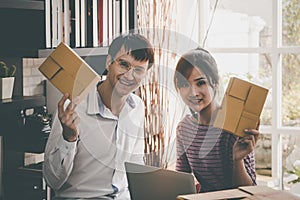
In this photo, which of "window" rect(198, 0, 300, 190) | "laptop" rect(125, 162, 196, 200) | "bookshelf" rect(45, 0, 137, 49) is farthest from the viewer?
"window" rect(198, 0, 300, 190)

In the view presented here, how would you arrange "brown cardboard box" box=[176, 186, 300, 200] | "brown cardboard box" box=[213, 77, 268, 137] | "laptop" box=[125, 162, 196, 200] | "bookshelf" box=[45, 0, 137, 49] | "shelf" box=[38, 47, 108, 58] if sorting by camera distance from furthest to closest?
"shelf" box=[38, 47, 108, 58]
"bookshelf" box=[45, 0, 137, 49]
"brown cardboard box" box=[213, 77, 268, 137]
"laptop" box=[125, 162, 196, 200]
"brown cardboard box" box=[176, 186, 300, 200]

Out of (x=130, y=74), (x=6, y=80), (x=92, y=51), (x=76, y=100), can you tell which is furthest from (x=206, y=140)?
(x=6, y=80)

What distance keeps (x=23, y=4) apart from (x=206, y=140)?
101cm

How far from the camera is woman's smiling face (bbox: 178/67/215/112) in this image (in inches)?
98.8

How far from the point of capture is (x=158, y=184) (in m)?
2.09

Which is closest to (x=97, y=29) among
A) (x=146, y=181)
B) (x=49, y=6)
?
(x=49, y=6)

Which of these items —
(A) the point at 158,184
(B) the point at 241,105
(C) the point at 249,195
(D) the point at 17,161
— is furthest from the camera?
(D) the point at 17,161

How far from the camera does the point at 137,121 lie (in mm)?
2754

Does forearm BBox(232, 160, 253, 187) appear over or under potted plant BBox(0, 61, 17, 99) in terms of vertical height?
under

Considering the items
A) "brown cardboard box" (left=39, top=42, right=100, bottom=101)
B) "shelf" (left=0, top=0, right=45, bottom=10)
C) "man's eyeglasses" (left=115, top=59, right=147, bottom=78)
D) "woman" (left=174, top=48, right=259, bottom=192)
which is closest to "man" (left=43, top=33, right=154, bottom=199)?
"man's eyeglasses" (left=115, top=59, right=147, bottom=78)

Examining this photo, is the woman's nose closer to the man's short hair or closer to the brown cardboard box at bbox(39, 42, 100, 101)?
the man's short hair

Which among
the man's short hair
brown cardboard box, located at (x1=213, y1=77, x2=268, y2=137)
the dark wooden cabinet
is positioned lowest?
the dark wooden cabinet

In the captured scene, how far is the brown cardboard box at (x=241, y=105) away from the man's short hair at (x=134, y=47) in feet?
1.54

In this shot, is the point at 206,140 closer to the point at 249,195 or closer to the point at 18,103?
the point at 249,195
